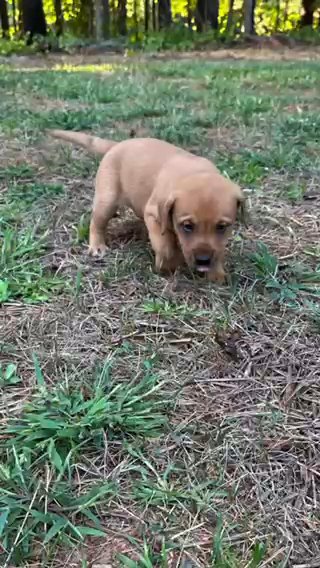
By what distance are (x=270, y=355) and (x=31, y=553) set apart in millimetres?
1233

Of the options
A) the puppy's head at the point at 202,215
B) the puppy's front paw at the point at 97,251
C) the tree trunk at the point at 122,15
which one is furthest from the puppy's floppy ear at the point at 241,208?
the tree trunk at the point at 122,15

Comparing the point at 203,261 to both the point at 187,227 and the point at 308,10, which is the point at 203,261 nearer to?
the point at 187,227

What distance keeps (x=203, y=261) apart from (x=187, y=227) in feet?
0.54

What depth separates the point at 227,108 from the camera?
7.21m

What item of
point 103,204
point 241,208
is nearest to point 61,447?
point 241,208

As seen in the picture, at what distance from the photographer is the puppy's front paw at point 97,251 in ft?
12.3

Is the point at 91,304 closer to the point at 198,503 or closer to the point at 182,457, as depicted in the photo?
the point at 182,457

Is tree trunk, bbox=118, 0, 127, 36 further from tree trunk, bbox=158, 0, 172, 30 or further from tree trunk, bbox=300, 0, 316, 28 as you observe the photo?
tree trunk, bbox=300, 0, 316, 28

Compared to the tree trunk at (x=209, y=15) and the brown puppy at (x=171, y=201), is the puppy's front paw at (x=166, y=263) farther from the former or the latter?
the tree trunk at (x=209, y=15)

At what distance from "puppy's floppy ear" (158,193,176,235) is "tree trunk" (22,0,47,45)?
56.7 feet

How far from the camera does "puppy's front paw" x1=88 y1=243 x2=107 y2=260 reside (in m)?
3.74

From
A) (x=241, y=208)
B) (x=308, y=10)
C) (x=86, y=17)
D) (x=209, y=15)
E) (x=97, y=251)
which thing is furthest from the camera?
(x=308, y=10)

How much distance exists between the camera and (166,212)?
331 centimetres

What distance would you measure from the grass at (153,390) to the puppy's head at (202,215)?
0.17 meters
